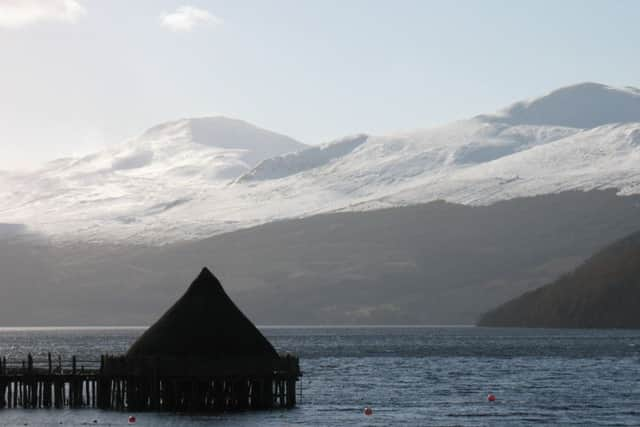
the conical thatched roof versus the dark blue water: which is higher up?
the conical thatched roof

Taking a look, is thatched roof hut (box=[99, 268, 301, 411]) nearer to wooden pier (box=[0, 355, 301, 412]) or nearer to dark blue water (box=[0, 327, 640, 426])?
wooden pier (box=[0, 355, 301, 412])

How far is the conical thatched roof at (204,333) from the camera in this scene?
83.4 metres

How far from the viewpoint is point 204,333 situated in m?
84.2

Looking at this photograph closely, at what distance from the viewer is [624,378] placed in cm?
11600

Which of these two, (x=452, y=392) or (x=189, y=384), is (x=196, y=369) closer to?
(x=189, y=384)

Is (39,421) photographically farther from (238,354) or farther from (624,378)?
(624,378)

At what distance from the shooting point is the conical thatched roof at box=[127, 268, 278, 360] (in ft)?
274

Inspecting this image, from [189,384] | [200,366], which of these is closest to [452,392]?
[189,384]

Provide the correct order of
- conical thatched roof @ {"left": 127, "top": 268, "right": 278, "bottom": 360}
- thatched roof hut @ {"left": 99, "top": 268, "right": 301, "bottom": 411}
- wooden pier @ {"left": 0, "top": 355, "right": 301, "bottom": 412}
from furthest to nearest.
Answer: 1. conical thatched roof @ {"left": 127, "top": 268, "right": 278, "bottom": 360}
2. thatched roof hut @ {"left": 99, "top": 268, "right": 301, "bottom": 411}
3. wooden pier @ {"left": 0, "top": 355, "right": 301, "bottom": 412}

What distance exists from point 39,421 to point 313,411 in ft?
50.4

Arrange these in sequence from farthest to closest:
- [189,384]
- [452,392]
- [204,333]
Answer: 1. [452,392]
2. [204,333]
3. [189,384]

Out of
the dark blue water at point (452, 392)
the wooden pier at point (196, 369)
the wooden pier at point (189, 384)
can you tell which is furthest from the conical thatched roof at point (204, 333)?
the dark blue water at point (452, 392)

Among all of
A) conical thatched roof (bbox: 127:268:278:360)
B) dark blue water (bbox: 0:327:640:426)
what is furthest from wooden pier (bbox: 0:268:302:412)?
dark blue water (bbox: 0:327:640:426)

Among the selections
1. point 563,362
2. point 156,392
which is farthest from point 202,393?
point 563,362
